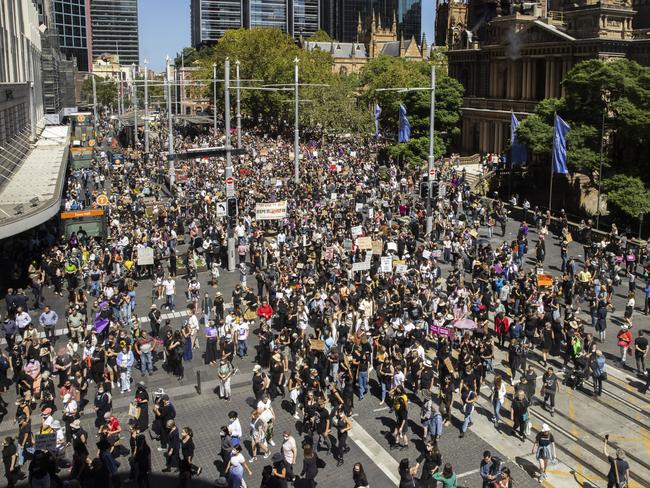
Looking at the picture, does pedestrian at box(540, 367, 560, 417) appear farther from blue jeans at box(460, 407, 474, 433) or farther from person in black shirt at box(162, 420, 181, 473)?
person in black shirt at box(162, 420, 181, 473)

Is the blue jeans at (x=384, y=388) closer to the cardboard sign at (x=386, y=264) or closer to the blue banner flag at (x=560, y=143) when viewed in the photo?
the cardboard sign at (x=386, y=264)

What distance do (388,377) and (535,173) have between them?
37863mm

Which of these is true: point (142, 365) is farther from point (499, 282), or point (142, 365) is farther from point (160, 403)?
point (499, 282)

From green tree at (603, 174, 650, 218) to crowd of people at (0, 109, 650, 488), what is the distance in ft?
11.4

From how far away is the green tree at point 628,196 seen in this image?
38.2 metres

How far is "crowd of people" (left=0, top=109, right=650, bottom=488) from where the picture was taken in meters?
15.4

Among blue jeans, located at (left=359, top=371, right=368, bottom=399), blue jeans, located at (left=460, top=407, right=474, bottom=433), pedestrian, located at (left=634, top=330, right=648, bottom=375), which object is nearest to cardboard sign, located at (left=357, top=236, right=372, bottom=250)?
blue jeans, located at (left=359, top=371, right=368, bottom=399)

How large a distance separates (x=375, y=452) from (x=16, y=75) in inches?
1650

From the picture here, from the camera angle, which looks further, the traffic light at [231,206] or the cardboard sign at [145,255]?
the traffic light at [231,206]

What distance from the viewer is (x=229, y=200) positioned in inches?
1188

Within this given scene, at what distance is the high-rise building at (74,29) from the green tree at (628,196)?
14011 cm

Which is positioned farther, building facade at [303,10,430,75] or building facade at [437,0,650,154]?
building facade at [303,10,430,75]

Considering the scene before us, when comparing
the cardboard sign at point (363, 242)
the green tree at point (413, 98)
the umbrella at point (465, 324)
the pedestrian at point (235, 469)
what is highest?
the green tree at point (413, 98)

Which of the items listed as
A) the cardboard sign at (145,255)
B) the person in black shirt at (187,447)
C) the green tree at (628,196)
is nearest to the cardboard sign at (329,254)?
the cardboard sign at (145,255)
